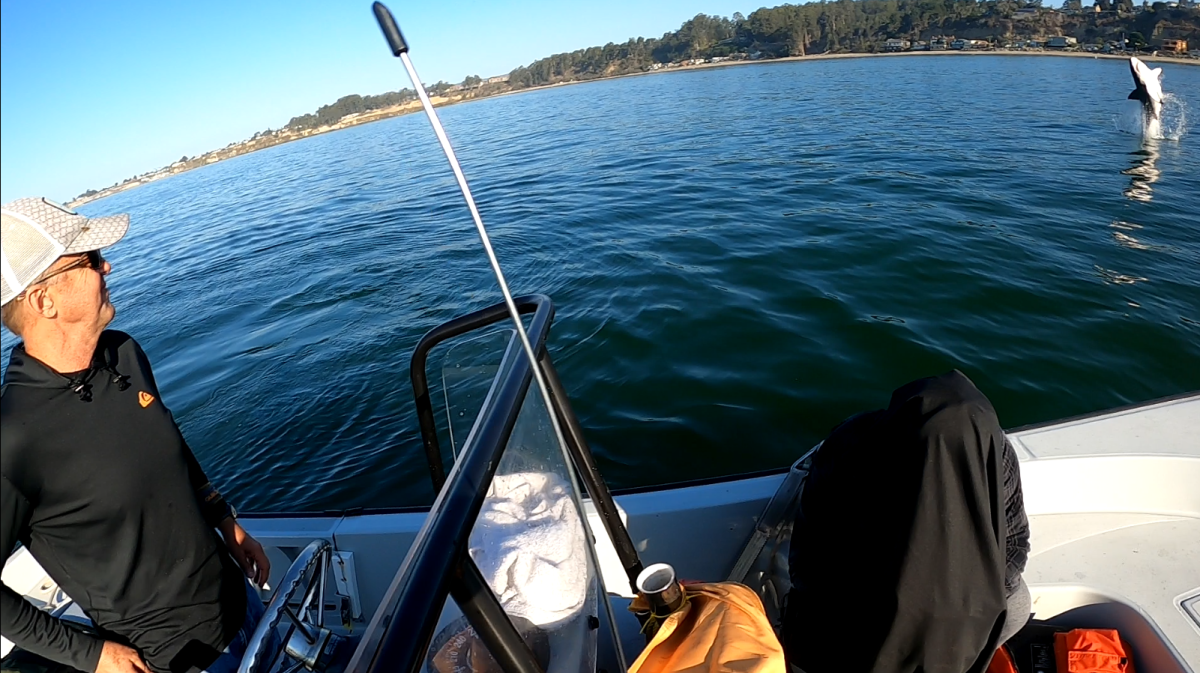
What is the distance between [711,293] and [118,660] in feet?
20.2

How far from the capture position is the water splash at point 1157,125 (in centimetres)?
1521

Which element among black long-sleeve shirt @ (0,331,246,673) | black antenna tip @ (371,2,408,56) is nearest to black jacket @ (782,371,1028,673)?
black antenna tip @ (371,2,408,56)

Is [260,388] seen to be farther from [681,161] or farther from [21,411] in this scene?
[681,161]

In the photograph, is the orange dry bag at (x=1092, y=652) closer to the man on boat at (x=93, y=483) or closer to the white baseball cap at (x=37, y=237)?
the man on boat at (x=93, y=483)

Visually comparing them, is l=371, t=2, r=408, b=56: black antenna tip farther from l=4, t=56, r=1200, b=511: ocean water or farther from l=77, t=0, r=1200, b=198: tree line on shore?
l=77, t=0, r=1200, b=198: tree line on shore

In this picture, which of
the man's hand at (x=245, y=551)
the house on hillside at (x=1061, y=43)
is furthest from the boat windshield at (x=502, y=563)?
the house on hillside at (x=1061, y=43)

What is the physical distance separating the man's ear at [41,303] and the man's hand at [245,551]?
38.5 inches

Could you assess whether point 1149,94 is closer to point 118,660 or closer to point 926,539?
point 926,539

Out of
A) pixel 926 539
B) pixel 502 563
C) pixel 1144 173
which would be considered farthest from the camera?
pixel 1144 173

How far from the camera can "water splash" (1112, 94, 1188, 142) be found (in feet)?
49.9

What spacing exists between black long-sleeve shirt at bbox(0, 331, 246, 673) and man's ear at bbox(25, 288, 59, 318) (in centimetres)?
13

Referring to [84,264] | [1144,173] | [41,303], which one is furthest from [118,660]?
[1144,173]

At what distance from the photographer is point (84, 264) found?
1.70m

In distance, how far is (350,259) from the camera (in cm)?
1088
